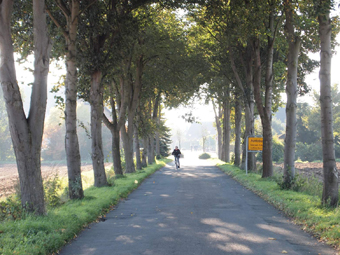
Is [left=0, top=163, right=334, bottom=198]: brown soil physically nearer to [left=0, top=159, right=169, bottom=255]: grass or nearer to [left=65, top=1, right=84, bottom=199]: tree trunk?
[left=65, top=1, right=84, bottom=199]: tree trunk

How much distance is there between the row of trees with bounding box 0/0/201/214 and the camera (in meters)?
8.70

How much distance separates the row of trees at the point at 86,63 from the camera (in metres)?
8.70

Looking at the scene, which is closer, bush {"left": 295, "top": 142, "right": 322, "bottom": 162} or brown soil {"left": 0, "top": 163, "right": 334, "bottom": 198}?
brown soil {"left": 0, "top": 163, "right": 334, "bottom": 198}

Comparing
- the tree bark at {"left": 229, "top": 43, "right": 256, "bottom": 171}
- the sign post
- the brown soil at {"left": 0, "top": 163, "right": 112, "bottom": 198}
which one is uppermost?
the tree bark at {"left": 229, "top": 43, "right": 256, "bottom": 171}

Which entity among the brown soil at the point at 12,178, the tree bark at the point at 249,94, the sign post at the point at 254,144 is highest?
the tree bark at the point at 249,94

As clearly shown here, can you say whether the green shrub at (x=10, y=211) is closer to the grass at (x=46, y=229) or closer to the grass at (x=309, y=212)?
the grass at (x=46, y=229)

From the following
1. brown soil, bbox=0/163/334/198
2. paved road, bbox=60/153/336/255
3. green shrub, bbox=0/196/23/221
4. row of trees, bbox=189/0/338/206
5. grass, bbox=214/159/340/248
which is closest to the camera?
paved road, bbox=60/153/336/255

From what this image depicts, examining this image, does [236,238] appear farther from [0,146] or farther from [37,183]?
[0,146]

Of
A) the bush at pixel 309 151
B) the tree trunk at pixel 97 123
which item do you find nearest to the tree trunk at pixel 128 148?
the tree trunk at pixel 97 123

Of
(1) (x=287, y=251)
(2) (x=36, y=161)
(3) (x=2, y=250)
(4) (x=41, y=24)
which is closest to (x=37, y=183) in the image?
(2) (x=36, y=161)

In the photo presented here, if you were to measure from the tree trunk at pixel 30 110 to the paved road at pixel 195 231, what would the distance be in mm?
1705

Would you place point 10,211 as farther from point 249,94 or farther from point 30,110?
point 249,94

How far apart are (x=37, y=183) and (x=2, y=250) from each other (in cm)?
311

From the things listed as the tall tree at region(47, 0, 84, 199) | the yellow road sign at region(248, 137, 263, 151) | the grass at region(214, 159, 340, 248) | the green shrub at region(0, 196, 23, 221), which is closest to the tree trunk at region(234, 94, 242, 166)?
the yellow road sign at region(248, 137, 263, 151)
